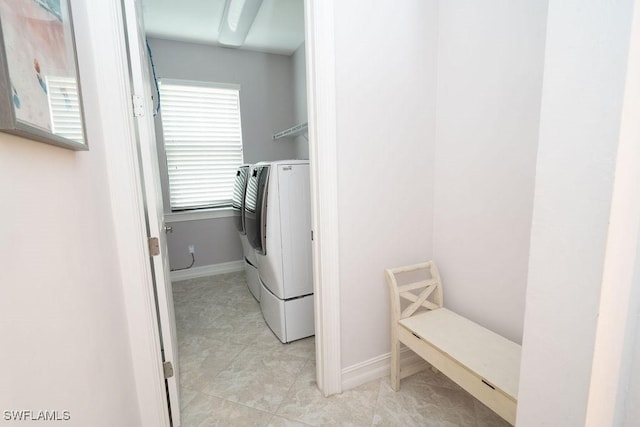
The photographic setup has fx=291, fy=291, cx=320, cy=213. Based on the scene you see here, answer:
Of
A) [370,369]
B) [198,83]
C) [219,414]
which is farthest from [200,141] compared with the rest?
[370,369]

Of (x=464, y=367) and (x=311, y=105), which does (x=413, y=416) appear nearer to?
(x=464, y=367)

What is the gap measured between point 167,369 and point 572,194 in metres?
1.73

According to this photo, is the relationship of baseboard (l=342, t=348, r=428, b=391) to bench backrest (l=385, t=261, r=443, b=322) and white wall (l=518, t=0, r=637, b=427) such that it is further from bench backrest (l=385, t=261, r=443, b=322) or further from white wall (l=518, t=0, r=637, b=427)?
white wall (l=518, t=0, r=637, b=427)

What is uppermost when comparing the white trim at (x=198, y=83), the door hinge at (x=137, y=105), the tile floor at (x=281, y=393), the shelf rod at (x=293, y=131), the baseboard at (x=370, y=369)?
the white trim at (x=198, y=83)

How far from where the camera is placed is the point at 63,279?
663 mm

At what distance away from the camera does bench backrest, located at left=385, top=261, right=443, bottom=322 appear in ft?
5.46

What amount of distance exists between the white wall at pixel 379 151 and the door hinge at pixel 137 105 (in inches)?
35.3

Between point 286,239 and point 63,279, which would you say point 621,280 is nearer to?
point 63,279

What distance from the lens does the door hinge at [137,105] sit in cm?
124

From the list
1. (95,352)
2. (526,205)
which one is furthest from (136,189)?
(526,205)
